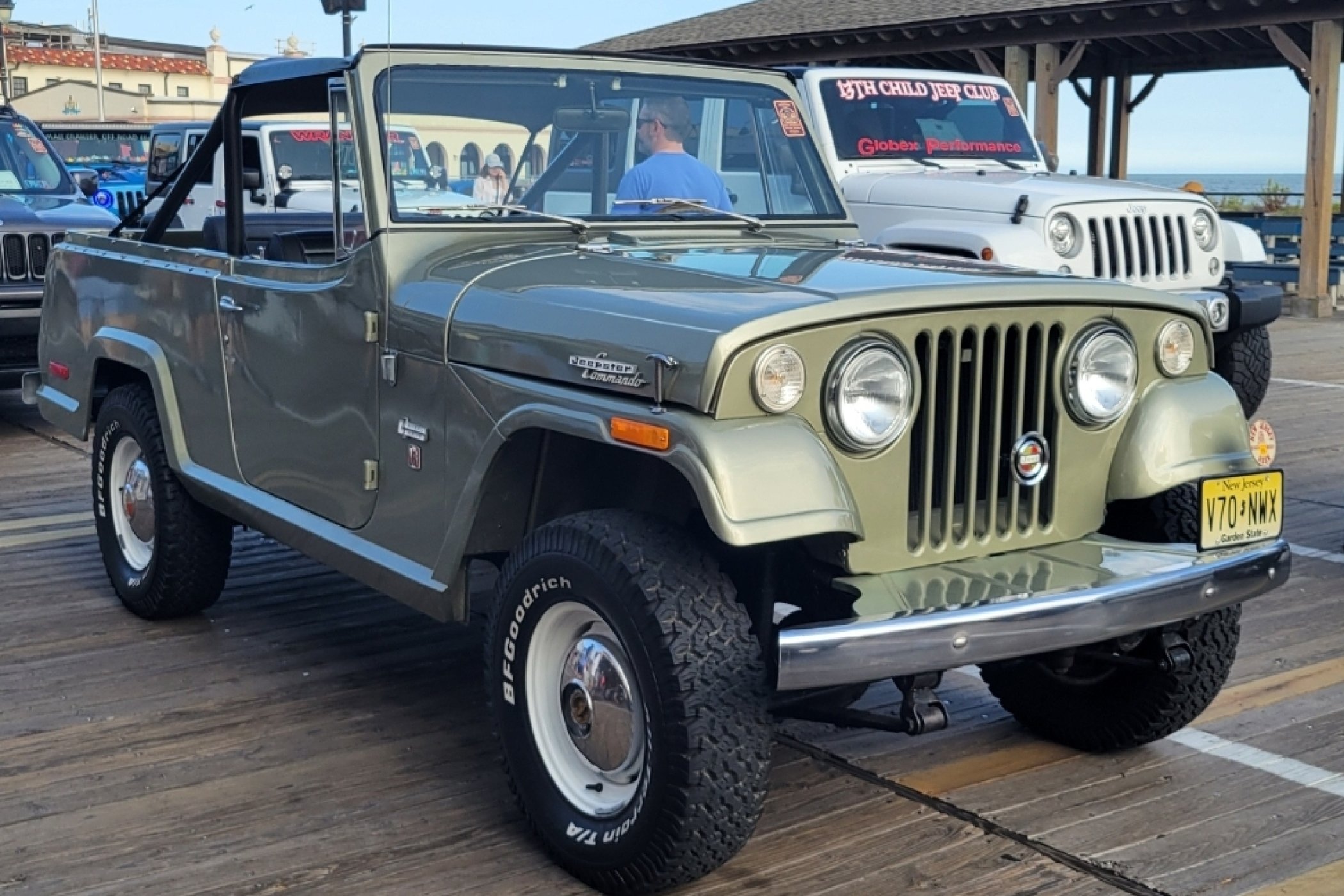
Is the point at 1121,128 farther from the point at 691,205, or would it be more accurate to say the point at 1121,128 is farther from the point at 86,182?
the point at 691,205

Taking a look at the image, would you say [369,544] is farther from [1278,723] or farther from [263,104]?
[1278,723]

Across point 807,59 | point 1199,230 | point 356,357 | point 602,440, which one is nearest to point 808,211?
point 356,357

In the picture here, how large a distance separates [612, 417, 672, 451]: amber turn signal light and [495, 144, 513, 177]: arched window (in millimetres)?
1405

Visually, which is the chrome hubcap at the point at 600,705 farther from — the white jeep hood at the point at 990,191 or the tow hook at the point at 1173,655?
the white jeep hood at the point at 990,191

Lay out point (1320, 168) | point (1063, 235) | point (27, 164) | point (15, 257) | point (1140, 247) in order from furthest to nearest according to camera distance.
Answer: point (1320, 168)
point (27, 164)
point (15, 257)
point (1140, 247)
point (1063, 235)

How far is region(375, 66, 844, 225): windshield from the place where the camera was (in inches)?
163

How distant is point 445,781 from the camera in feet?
12.9

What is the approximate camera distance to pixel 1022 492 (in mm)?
3471

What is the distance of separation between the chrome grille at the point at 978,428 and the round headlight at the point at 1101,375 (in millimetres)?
56

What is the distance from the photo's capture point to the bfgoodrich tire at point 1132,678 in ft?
12.2

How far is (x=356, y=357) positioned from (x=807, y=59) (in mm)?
18120

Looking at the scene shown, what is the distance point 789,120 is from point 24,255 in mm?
6308

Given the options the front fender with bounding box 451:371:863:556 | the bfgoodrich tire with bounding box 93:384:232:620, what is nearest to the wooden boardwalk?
the bfgoodrich tire with bounding box 93:384:232:620

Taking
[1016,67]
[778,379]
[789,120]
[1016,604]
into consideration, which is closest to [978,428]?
[1016,604]
